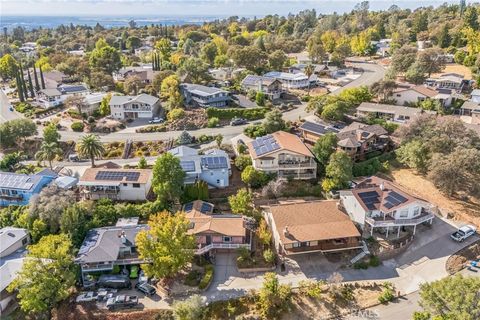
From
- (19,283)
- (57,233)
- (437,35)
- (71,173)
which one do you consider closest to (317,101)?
(71,173)

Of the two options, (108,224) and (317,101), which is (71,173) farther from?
(317,101)

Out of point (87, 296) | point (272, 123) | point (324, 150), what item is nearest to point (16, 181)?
point (87, 296)

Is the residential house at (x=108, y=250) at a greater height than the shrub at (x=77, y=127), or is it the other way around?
the shrub at (x=77, y=127)

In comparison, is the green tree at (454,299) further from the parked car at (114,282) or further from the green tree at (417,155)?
the green tree at (417,155)

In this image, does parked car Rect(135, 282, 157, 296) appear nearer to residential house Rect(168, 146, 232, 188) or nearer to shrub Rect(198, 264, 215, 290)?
shrub Rect(198, 264, 215, 290)

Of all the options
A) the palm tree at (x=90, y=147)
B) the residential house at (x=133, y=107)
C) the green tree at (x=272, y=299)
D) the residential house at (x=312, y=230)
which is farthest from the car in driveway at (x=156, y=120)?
the green tree at (x=272, y=299)

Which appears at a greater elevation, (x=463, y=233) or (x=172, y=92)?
(x=172, y=92)

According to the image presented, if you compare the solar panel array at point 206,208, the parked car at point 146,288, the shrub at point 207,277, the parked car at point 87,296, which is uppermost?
the solar panel array at point 206,208

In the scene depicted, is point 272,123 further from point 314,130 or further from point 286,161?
point 286,161
